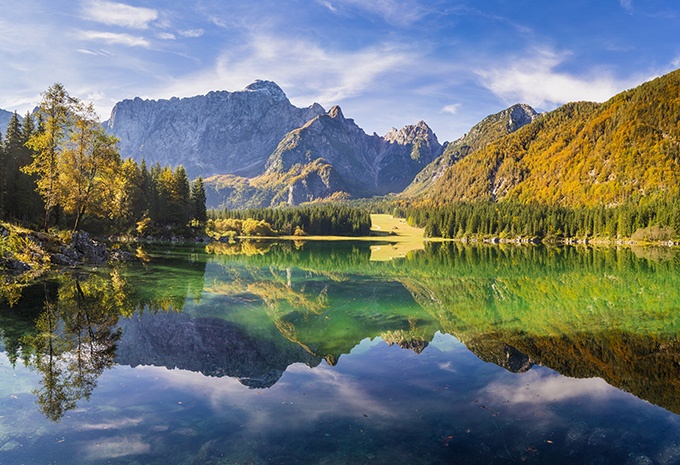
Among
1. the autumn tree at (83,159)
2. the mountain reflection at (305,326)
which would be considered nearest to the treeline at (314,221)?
the autumn tree at (83,159)

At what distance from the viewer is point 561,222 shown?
526ft

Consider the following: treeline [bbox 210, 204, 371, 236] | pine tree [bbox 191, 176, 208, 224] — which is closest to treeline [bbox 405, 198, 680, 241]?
treeline [bbox 210, 204, 371, 236]

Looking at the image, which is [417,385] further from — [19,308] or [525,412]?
[19,308]

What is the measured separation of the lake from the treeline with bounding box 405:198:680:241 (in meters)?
124

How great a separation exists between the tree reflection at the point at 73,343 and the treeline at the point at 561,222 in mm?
151929

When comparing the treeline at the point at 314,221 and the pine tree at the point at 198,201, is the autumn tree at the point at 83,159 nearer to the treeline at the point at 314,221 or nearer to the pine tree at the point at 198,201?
the pine tree at the point at 198,201

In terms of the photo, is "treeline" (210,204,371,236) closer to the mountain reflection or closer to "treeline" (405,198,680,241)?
"treeline" (405,198,680,241)

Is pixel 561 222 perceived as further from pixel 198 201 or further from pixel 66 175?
pixel 66 175

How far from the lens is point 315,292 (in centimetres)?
3700

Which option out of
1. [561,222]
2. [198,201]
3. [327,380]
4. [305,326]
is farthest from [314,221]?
[327,380]

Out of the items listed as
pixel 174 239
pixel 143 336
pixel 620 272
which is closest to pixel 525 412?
pixel 143 336

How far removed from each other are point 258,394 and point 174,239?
3778 inches

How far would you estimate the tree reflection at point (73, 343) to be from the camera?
13.2 m

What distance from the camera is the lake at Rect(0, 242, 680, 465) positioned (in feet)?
34.8
